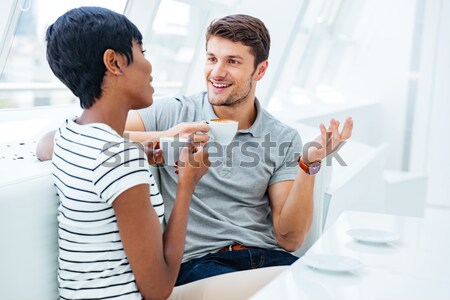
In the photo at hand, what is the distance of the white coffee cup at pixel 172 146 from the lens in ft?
4.59

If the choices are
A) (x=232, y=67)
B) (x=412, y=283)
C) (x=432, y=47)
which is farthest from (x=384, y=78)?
(x=412, y=283)

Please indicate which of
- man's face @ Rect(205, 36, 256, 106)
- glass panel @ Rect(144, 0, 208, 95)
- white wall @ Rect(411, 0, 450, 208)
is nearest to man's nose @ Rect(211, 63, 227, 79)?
man's face @ Rect(205, 36, 256, 106)

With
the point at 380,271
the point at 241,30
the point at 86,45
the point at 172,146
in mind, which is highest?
the point at 241,30

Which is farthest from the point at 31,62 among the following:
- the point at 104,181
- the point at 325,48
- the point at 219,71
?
the point at 325,48

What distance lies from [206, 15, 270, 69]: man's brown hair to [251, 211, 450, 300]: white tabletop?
69cm

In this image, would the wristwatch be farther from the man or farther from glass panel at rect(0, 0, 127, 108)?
glass panel at rect(0, 0, 127, 108)

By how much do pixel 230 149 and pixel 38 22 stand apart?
1.21 metres

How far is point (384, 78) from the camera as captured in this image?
22.0 feet

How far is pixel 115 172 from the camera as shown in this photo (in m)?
1.17

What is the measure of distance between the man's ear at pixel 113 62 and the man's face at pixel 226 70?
65 cm

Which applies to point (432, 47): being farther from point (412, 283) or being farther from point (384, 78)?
point (412, 283)

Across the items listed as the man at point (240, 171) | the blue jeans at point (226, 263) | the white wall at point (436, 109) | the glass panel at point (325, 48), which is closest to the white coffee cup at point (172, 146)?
the man at point (240, 171)

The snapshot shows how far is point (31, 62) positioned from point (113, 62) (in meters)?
1.51

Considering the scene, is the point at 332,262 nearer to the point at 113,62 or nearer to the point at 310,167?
the point at 310,167
